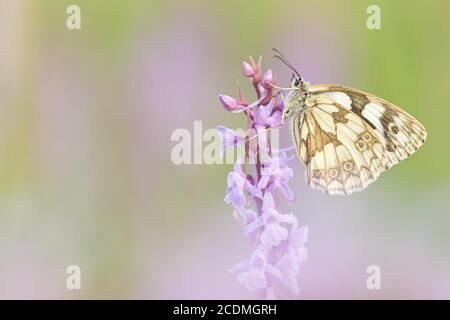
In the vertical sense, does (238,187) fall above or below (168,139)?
below

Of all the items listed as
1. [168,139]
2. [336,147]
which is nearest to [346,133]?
[336,147]

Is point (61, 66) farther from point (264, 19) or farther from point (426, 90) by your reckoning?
point (426, 90)

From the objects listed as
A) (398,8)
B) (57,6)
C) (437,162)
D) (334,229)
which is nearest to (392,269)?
(334,229)

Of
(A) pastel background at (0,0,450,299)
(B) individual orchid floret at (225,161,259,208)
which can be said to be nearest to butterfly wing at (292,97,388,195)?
(B) individual orchid floret at (225,161,259,208)

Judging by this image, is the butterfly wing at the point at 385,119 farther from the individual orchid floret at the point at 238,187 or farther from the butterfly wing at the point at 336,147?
the individual orchid floret at the point at 238,187

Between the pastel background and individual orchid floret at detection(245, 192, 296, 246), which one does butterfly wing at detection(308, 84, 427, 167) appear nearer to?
individual orchid floret at detection(245, 192, 296, 246)

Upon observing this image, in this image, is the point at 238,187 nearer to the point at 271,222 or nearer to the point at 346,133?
the point at 271,222

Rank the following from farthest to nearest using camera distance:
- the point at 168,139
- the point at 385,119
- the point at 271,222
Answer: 1. the point at 168,139
2. the point at 385,119
3. the point at 271,222
